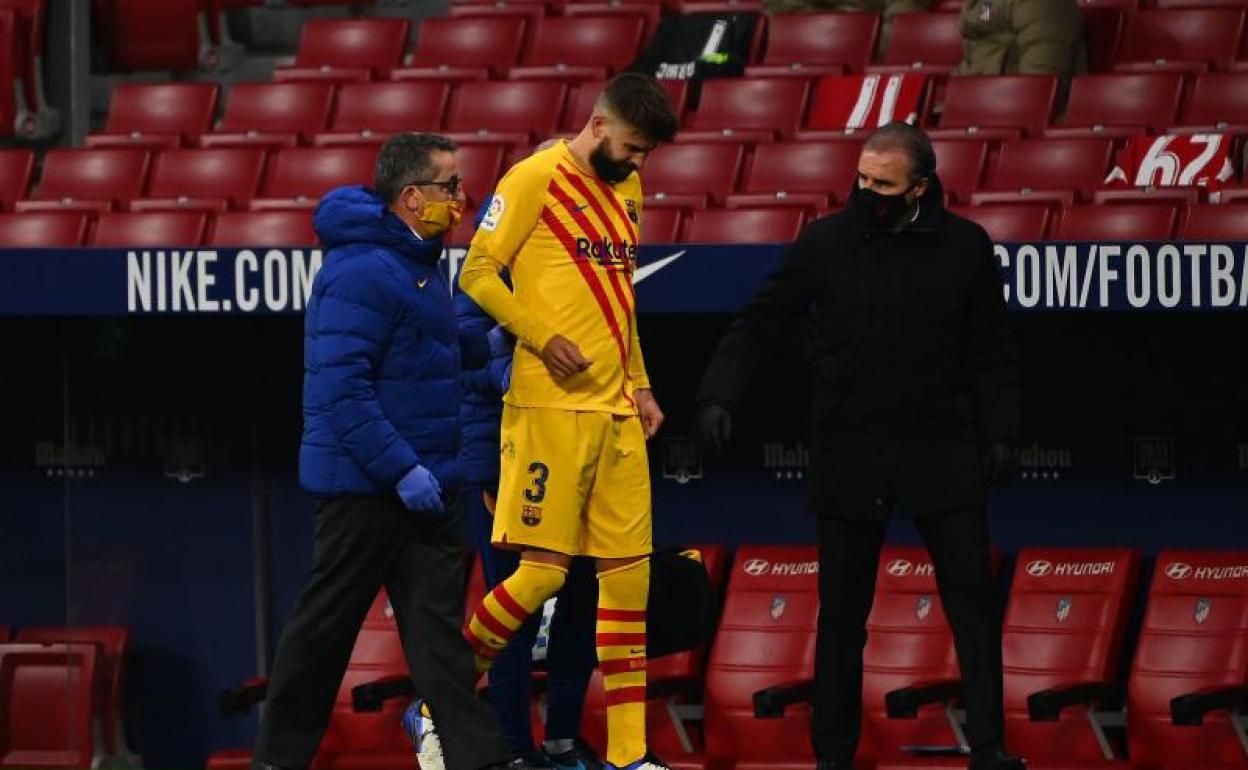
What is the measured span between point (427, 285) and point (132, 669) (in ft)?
10.3

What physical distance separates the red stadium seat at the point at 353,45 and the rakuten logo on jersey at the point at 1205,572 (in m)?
4.72

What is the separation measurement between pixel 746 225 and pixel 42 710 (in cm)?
267

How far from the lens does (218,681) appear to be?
865 cm

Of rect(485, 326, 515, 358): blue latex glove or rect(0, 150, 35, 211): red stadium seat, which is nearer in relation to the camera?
rect(485, 326, 515, 358): blue latex glove

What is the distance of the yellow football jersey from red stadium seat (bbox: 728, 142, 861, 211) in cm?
241

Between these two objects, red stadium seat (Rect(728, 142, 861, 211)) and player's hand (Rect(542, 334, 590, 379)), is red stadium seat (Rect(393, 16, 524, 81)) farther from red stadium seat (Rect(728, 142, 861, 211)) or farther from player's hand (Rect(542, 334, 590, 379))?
player's hand (Rect(542, 334, 590, 379))

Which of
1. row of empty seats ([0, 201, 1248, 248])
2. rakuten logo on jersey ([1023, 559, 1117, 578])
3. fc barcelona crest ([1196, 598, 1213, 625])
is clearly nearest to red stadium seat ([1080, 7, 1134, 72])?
row of empty seats ([0, 201, 1248, 248])

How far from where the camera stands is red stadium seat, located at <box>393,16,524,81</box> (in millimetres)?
10719

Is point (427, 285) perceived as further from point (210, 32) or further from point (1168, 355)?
point (210, 32)

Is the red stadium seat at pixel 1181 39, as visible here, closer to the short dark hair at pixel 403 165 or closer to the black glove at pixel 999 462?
the black glove at pixel 999 462

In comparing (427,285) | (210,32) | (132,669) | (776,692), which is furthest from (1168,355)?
(210,32)

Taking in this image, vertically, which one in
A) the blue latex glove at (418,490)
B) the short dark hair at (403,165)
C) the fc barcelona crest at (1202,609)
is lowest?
the fc barcelona crest at (1202,609)

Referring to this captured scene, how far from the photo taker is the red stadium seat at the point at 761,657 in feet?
25.1

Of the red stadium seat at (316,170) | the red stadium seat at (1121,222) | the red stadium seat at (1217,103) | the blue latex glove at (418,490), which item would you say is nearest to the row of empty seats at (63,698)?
the red stadium seat at (316,170)
